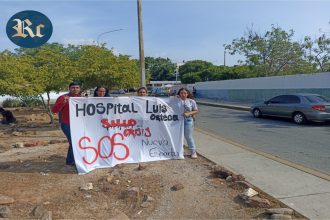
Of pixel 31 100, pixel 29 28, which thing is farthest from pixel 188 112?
pixel 31 100

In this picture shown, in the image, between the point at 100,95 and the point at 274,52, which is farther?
the point at 274,52

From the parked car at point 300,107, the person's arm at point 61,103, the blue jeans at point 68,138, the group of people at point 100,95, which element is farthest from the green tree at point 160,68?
the person's arm at point 61,103

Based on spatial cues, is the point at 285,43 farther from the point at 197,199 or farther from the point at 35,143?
the point at 197,199

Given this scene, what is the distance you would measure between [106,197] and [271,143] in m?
6.50

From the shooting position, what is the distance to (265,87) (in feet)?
95.5

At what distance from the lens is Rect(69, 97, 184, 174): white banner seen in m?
6.79

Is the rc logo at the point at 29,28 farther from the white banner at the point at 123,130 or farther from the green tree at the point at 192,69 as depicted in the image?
the green tree at the point at 192,69

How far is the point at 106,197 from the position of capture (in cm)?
533

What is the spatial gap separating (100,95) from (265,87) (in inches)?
917

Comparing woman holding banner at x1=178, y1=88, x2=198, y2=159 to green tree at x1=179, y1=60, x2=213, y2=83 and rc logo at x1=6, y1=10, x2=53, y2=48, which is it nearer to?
rc logo at x1=6, y1=10, x2=53, y2=48

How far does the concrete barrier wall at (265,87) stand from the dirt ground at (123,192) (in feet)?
58.8

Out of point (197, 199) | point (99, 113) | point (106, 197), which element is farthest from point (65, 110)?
point (197, 199)

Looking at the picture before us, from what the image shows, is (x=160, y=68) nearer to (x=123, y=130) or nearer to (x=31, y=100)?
(x=31, y=100)

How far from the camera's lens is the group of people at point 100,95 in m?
6.94
